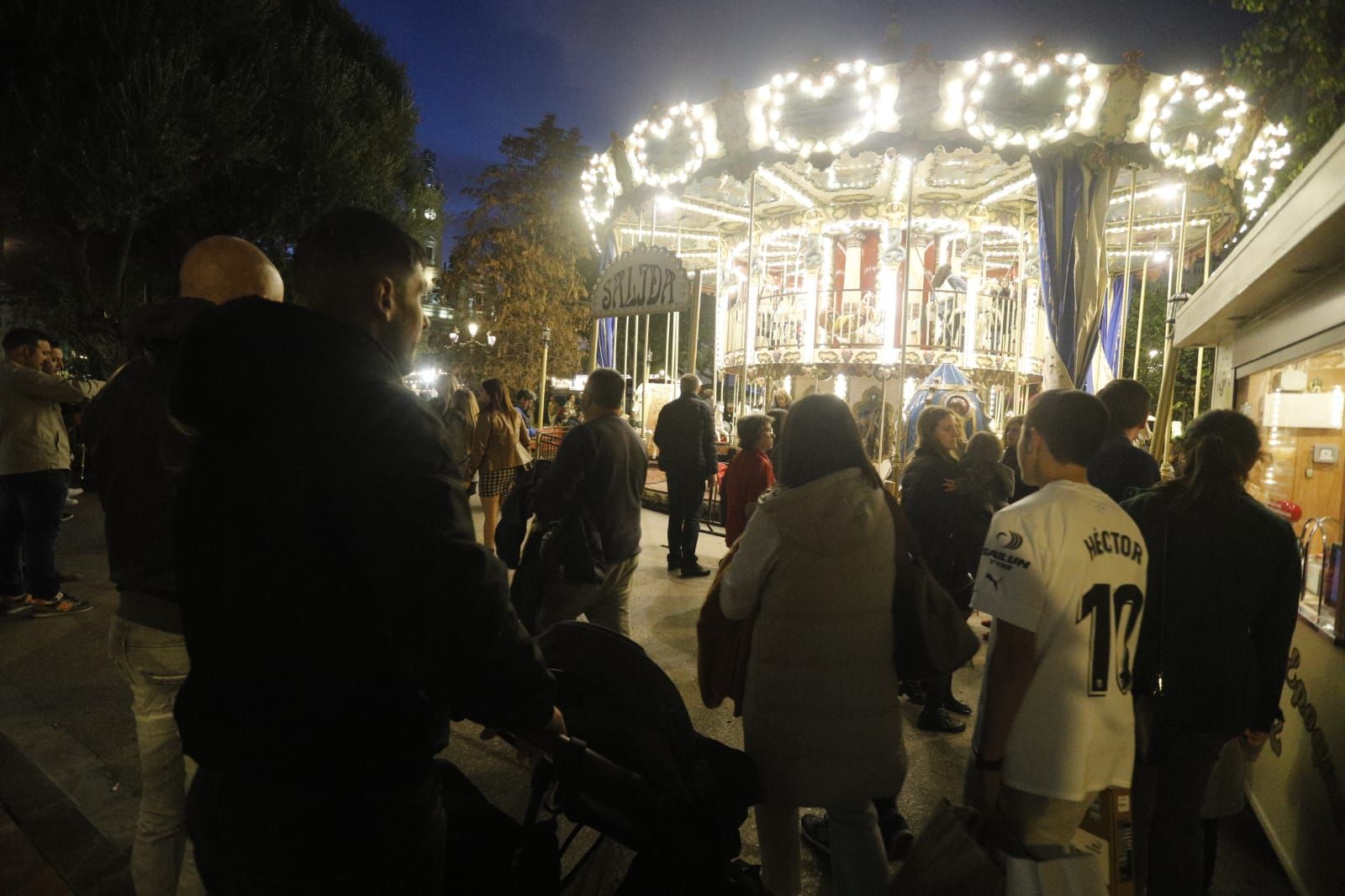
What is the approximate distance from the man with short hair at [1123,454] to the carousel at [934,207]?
4.00 m

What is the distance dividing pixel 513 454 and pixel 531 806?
19.5ft

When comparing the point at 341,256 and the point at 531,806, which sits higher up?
the point at 341,256

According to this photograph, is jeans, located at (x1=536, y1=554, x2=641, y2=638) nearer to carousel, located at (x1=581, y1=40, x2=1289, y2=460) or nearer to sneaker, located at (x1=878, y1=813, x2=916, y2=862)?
sneaker, located at (x1=878, y1=813, x2=916, y2=862)

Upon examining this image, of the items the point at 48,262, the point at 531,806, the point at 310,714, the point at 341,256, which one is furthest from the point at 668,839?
the point at 48,262

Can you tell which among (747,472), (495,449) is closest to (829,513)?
(747,472)

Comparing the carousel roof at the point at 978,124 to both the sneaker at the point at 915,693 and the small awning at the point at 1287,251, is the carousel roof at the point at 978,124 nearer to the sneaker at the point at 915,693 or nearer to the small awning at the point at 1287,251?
the small awning at the point at 1287,251

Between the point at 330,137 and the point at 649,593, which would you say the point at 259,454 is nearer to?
the point at 649,593

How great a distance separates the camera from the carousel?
741cm

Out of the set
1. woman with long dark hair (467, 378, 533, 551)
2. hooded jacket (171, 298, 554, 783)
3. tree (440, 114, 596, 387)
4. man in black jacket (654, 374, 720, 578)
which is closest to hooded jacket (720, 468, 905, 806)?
hooded jacket (171, 298, 554, 783)

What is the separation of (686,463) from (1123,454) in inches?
181

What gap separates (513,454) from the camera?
7.93 metres

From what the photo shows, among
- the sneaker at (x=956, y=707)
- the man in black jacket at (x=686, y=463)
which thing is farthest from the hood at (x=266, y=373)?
the man in black jacket at (x=686, y=463)

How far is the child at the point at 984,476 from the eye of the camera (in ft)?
15.2

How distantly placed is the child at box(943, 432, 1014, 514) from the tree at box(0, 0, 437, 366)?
44.4ft
